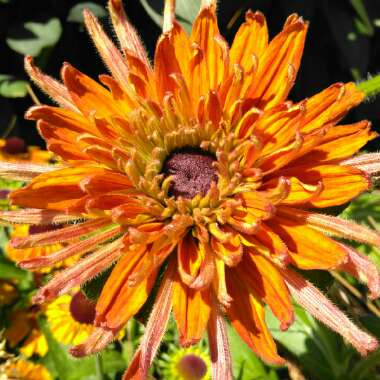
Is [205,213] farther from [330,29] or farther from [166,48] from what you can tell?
[330,29]

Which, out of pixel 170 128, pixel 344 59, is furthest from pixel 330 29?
pixel 170 128

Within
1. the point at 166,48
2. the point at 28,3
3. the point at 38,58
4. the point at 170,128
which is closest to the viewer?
the point at 166,48

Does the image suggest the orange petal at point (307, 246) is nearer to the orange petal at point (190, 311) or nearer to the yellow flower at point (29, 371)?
the orange petal at point (190, 311)

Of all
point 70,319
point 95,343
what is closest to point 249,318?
point 95,343

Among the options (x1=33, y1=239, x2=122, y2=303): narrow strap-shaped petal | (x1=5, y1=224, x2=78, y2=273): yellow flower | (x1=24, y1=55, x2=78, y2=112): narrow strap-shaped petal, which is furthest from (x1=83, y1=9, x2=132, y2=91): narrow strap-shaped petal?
(x1=5, y1=224, x2=78, y2=273): yellow flower

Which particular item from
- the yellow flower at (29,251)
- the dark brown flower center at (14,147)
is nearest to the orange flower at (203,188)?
the yellow flower at (29,251)

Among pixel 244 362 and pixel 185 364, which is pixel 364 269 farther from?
pixel 185 364

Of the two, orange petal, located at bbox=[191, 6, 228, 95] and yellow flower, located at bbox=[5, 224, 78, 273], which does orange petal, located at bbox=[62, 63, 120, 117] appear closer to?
orange petal, located at bbox=[191, 6, 228, 95]
